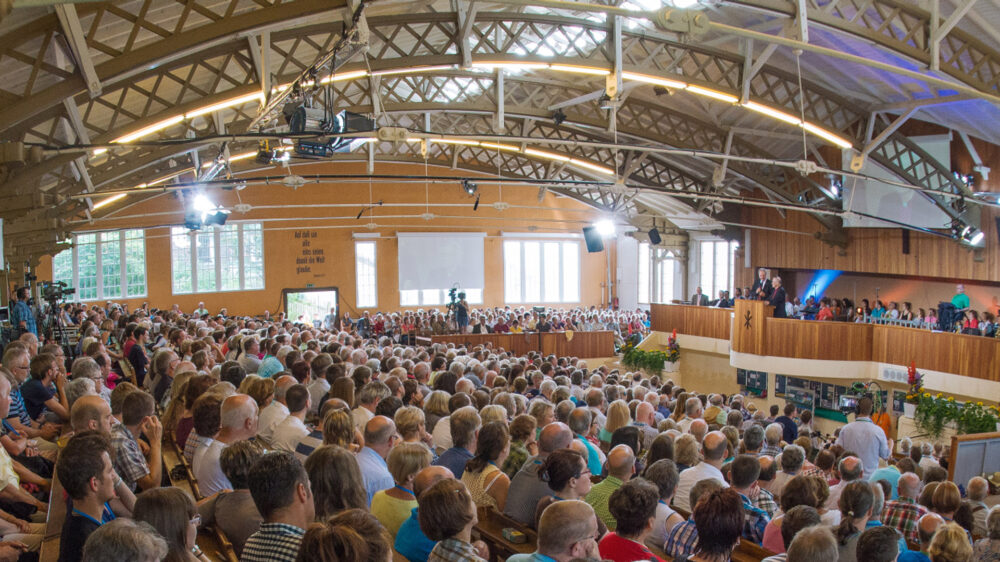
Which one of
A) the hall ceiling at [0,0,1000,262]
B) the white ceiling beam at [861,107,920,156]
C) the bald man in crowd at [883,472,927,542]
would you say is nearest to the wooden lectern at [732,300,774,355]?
the hall ceiling at [0,0,1000,262]

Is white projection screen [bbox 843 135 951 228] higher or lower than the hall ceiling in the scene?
lower

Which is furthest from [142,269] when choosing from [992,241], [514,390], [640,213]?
[992,241]

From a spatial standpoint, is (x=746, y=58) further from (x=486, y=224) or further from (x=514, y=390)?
(x=486, y=224)

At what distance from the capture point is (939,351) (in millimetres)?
12133

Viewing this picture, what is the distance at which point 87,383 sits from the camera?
466cm

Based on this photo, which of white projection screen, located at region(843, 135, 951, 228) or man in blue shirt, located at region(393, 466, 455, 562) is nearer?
man in blue shirt, located at region(393, 466, 455, 562)

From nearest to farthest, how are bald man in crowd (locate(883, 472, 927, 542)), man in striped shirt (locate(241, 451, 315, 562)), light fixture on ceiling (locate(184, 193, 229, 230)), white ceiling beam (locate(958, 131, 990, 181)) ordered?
man in striped shirt (locate(241, 451, 315, 562)), bald man in crowd (locate(883, 472, 927, 542)), white ceiling beam (locate(958, 131, 990, 181)), light fixture on ceiling (locate(184, 193, 229, 230))

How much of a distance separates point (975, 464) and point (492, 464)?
263 inches

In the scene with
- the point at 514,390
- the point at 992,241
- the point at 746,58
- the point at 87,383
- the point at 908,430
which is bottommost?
the point at 908,430

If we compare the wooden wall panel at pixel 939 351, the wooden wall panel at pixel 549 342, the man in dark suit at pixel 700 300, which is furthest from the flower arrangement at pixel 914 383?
the wooden wall panel at pixel 549 342

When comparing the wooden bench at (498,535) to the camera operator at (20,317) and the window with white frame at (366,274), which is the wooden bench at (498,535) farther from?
the window with white frame at (366,274)

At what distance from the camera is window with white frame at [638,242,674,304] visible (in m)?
24.7

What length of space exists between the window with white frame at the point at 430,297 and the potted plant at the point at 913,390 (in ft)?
46.4

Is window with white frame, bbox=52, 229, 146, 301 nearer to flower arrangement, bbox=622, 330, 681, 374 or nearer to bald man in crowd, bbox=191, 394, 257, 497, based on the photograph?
flower arrangement, bbox=622, 330, 681, 374
